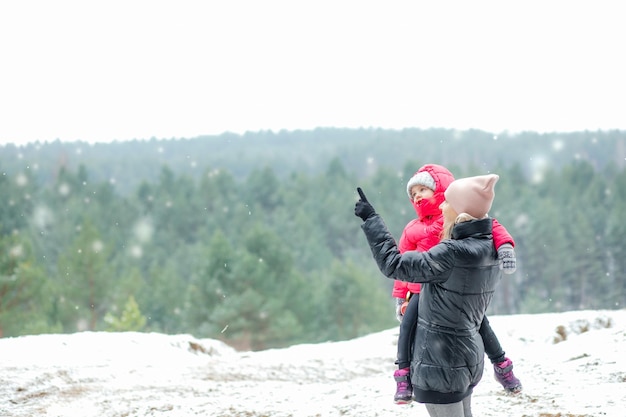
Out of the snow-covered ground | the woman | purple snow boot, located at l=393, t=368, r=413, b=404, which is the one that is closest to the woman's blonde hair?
the woman

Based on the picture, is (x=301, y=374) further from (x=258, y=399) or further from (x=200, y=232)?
(x=200, y=232)

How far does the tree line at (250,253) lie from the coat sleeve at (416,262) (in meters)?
22.4

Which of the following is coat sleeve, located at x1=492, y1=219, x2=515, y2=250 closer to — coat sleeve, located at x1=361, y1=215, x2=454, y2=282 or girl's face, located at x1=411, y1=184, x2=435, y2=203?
coat sleeve, located at x1=361, y1=215, x2=454, y2=282

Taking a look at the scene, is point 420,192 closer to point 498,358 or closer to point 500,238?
point 500,238

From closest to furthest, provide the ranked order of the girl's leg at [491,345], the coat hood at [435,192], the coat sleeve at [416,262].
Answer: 1. the coat sleeve at [416,262]
2. the coat hood at [435,192]
3. the girl's leg at [491,345]

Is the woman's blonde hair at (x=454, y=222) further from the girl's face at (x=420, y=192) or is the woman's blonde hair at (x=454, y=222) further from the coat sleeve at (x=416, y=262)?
the girl's face at (x=420, y=192)

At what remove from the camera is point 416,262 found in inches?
137

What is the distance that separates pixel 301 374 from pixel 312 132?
564 ft

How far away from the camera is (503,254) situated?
3.59 m

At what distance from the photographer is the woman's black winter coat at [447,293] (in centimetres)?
349

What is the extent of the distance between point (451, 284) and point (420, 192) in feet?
4.33

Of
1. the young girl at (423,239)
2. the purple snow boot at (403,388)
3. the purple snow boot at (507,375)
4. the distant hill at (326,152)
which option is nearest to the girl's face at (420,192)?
the young girl at (423,239)

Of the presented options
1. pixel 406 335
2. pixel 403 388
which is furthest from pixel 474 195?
pixel 403 388

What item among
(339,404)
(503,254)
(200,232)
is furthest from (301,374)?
(200,232)
